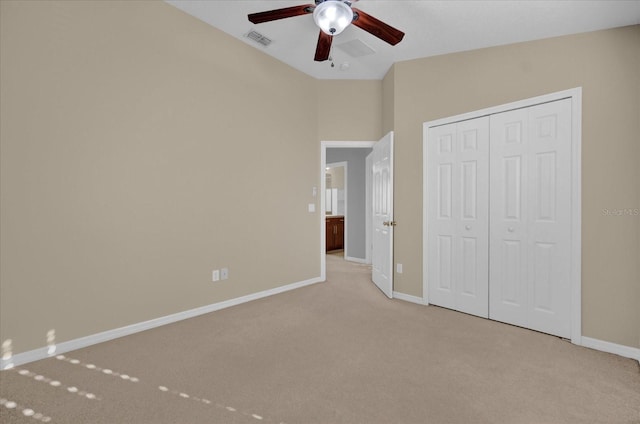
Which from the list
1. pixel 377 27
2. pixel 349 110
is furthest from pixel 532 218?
pixel 349 110

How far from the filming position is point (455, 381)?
2004 mm

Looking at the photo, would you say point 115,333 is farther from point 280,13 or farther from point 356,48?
point 356,48

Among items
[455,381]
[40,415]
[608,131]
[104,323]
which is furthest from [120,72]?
[608,131]

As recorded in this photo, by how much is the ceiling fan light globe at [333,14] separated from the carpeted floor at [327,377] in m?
2.45

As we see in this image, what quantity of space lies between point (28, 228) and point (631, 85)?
4734mm

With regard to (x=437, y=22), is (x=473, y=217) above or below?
below

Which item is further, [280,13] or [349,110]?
[349,110]

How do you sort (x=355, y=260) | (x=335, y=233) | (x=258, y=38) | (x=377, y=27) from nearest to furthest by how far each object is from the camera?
1. (x=377, y=27)
2. (x=258, y=38)
3. (x=355, y=260)
4. (x=335, y=233)

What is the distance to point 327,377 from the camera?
205cm

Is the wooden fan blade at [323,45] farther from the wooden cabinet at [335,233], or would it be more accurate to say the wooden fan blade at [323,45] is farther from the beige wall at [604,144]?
the wooden cabinet at [335,233]

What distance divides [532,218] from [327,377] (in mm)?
2361

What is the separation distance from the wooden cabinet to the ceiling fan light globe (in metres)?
5.37

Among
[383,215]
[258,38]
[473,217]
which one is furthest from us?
[383,215]

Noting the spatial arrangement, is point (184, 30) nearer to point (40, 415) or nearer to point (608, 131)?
point (40, 415)
